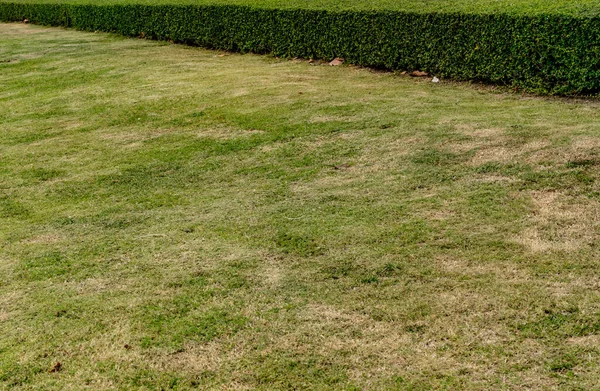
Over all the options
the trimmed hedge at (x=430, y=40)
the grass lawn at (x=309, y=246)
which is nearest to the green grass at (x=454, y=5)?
the trimmed hedge at (x=430, y=40)

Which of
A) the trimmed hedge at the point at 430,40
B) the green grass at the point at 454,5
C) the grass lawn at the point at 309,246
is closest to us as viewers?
the grass lawn at the point at 309,246

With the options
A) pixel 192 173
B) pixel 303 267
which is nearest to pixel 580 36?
pixel 192 173

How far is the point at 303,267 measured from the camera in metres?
4.90

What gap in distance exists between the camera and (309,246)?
5.23 meters

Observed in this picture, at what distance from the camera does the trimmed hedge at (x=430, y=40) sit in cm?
906

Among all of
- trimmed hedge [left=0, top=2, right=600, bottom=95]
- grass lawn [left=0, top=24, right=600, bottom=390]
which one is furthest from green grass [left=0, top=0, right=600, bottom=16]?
grass lawn [left=0, top=24, right=600, bottom=390]

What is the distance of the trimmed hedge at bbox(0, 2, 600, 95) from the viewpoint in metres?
9.06

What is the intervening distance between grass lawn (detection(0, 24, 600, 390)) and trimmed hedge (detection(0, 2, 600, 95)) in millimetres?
516

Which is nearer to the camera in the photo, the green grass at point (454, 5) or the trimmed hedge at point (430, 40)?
the trimmed hedge at point (430, 40)

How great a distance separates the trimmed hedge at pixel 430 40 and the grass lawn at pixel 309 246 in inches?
20.3

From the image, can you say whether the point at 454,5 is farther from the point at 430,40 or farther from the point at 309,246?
the point at 309,246

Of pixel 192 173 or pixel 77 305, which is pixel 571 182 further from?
pixel 77 305

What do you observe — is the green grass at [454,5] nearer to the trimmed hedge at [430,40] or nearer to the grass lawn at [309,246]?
the trimmed hedge at [430,40]

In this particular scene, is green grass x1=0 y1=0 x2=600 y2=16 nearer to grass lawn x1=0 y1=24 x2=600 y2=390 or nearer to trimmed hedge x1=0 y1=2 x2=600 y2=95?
trimmed hedge x1=0 y1=2 x2=600 y2=95
